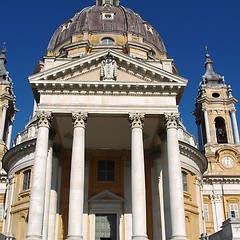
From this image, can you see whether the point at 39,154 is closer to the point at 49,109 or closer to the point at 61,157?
the point at 49,109

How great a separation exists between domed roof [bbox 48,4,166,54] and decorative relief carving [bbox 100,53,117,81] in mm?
16728

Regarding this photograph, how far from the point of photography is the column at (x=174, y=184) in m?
20.2

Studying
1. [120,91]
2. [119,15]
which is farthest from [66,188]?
[119,15]

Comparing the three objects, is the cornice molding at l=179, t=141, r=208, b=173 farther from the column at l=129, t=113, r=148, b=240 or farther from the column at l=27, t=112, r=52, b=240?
the column at l=27, t=112, r=52, b=240

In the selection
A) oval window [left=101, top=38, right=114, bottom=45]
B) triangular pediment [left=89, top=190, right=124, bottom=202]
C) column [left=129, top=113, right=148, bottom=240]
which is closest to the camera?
column [left=129, top=113, right=148, bottom=240]

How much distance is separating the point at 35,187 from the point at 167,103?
874 centimetres

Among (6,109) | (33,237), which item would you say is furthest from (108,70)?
(6,109)

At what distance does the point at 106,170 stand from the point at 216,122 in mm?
20645

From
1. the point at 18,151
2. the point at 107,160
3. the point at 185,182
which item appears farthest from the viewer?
the point at 18,151

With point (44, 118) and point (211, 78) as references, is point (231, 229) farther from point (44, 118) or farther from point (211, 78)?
point (211, 78)

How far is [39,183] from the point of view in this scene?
2067 centimetres

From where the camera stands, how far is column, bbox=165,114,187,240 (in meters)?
20.2

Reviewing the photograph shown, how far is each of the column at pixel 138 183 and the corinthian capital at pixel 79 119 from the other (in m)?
2.62

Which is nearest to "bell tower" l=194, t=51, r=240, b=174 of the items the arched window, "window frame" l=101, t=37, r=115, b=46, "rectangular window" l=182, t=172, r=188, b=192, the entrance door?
the arched window
